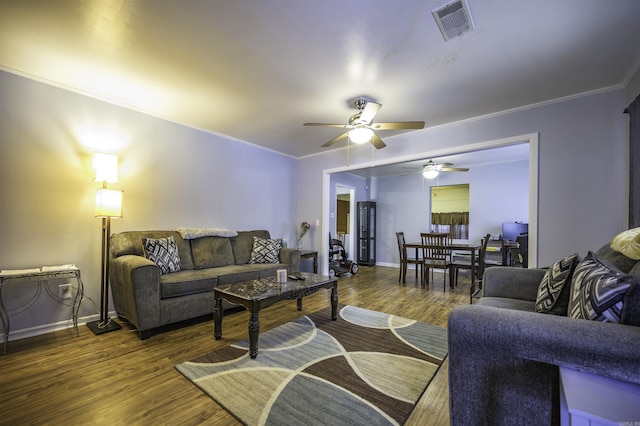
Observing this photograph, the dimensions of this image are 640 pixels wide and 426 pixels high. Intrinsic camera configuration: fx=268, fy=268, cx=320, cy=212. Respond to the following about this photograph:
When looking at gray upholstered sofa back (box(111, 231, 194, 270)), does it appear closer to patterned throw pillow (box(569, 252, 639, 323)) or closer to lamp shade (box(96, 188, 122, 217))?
lamp shade (box(96, 188, 122, 217))

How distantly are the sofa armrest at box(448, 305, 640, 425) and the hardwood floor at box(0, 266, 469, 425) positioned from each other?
1.68 ft

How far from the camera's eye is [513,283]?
2.26m

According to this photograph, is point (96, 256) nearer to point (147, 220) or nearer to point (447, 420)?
point (147, 220)

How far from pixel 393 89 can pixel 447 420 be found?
277 cm

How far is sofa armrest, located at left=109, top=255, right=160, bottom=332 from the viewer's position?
2.49 meters

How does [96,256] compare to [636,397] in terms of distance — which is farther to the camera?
[96,256]

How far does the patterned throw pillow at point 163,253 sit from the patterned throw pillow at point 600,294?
3456 mm

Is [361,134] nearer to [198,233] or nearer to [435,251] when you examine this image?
[198,233]

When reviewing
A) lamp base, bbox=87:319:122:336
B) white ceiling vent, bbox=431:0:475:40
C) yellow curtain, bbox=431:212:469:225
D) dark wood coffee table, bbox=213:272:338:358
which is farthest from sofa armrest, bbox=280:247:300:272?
yellow curtain, bbox=431:212:469:225

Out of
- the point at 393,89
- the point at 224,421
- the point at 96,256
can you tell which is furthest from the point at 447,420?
the point at 96,256

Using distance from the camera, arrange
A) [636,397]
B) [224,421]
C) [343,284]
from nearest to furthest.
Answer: [636,397] → [224,421] → [343,284]

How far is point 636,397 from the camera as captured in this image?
808 mm

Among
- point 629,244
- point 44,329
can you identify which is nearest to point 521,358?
point 629,244

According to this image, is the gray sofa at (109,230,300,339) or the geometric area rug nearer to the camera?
the geometric area rug
